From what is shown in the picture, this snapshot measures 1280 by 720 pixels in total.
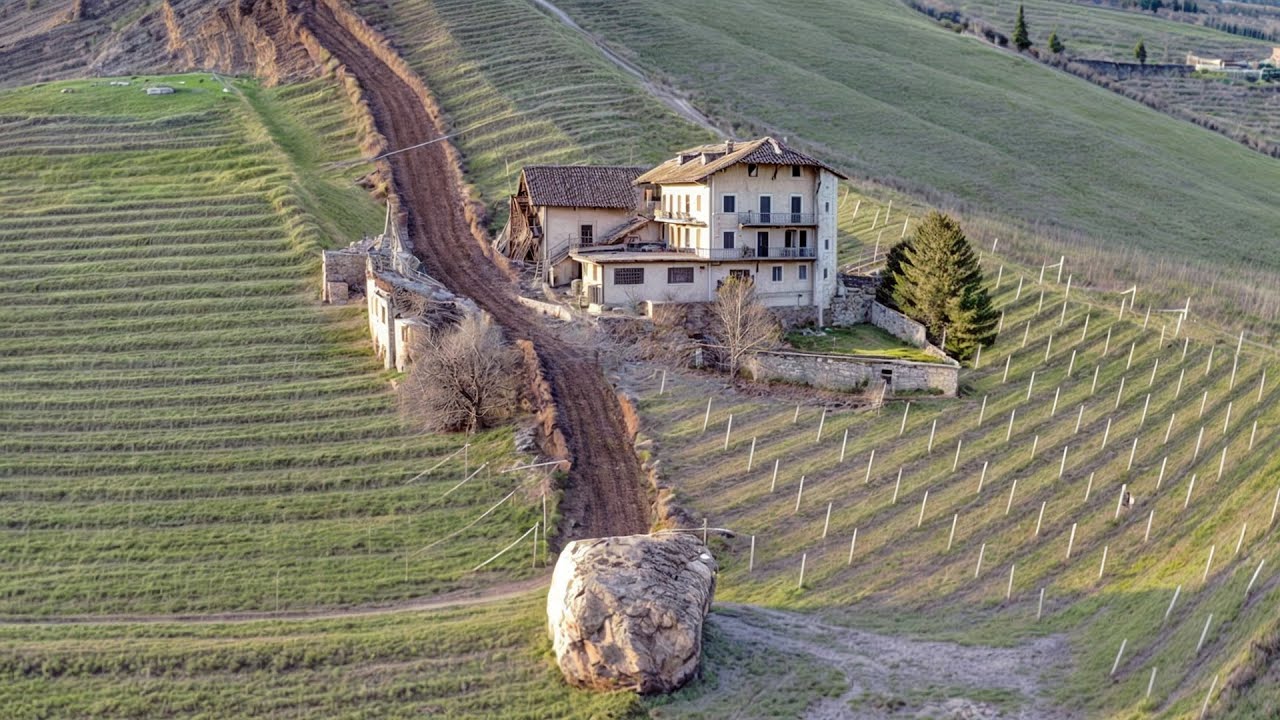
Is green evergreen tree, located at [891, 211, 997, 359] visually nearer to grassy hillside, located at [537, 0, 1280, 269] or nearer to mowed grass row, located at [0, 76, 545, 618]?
mowed grass row, located at [0, 76, 545, 618]

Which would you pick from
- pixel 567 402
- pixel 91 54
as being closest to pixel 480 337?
pixel 567 402

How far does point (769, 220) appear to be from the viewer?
5722cm

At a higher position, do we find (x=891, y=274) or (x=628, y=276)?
(x=891, y=274)

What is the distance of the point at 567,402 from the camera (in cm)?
4947

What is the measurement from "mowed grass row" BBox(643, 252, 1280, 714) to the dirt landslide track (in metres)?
1.77

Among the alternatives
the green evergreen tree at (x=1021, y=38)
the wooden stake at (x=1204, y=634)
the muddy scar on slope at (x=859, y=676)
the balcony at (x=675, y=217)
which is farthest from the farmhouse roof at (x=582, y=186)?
the green evergreen tree at (x=1021, y=38)

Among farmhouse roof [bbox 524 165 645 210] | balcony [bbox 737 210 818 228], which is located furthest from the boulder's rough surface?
farmhouse roof [bbox 524 165 645 210]

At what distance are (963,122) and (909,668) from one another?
2959 inches

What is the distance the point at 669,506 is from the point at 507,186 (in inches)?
1467

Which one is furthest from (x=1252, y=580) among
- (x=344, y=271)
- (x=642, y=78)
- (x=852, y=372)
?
(x=642, y=78)

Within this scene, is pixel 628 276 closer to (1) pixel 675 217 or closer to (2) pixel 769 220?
(1) pixel 675 217

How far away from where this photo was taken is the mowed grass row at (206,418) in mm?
40812

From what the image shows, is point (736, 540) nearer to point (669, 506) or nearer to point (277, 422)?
point (669, 506)

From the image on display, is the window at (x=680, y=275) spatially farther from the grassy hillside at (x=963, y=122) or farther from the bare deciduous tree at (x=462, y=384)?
the grassy hillside at (x=963, y=122)
